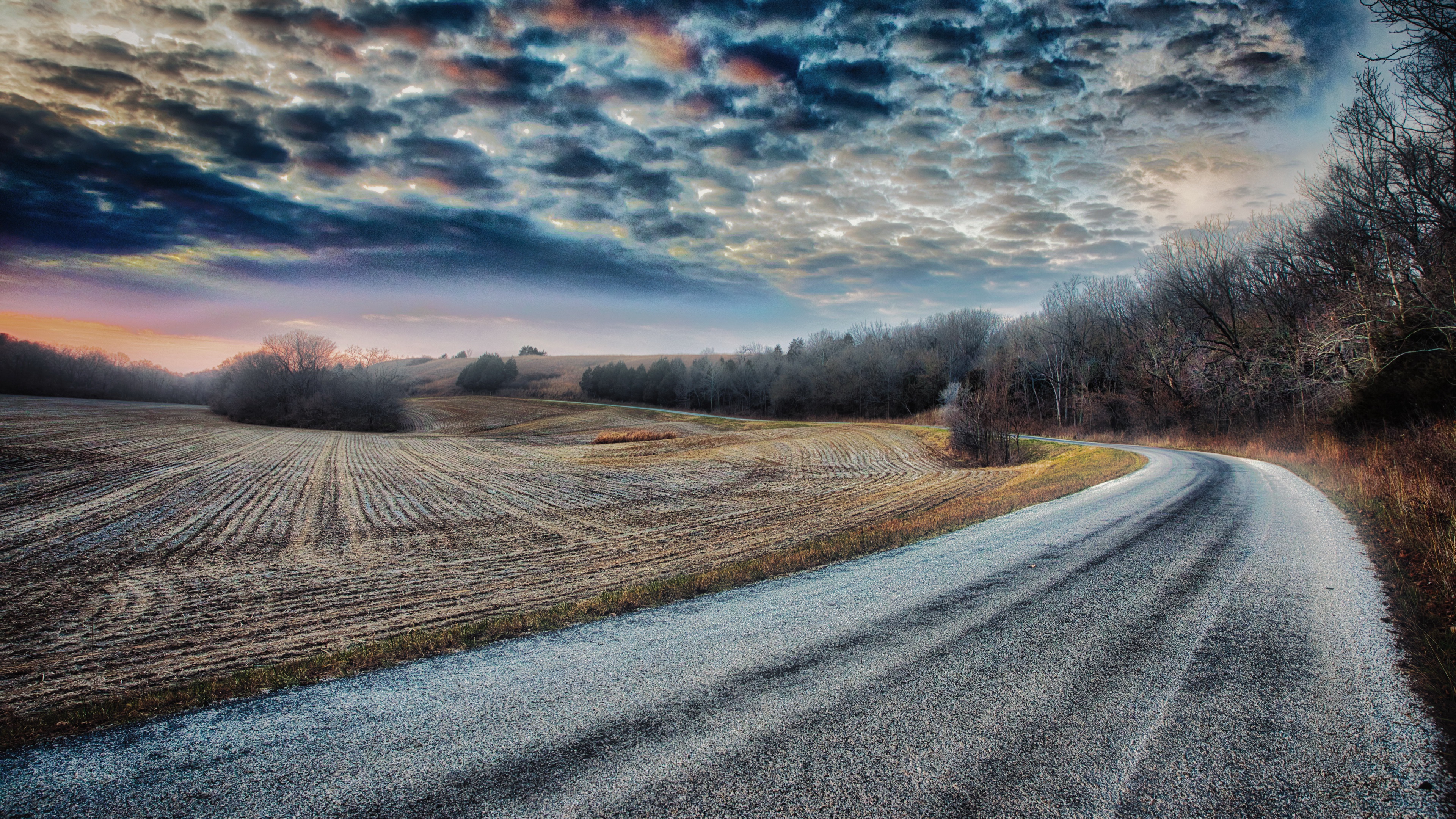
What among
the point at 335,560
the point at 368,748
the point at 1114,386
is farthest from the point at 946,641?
the point at 1114,386

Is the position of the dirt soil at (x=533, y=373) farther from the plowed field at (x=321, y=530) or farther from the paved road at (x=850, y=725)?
the paved road at (x=850, y=725)

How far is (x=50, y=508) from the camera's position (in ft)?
46.7

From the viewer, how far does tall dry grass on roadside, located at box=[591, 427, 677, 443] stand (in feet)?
136

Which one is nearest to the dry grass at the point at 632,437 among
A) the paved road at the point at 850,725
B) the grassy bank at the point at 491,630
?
the grassy bank at the point at 491,630

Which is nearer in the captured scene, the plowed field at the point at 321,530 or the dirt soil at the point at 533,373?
the plowed field at the point at 321,530

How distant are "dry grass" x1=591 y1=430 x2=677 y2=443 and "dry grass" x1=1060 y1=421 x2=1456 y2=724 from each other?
109 ft

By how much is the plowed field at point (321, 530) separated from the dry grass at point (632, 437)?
7966mm

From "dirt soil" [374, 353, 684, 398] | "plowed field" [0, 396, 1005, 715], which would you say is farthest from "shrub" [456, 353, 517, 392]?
"plowed field" [0, 396, 1005, 715]

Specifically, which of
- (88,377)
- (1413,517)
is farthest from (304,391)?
(1413,517)

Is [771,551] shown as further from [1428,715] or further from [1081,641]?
[1428,715]

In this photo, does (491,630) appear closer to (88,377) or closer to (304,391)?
(304,391)

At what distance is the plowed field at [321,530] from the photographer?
7324mm

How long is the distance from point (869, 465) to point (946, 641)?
24047 millimetres

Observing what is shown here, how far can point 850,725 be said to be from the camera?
12.2 ft
